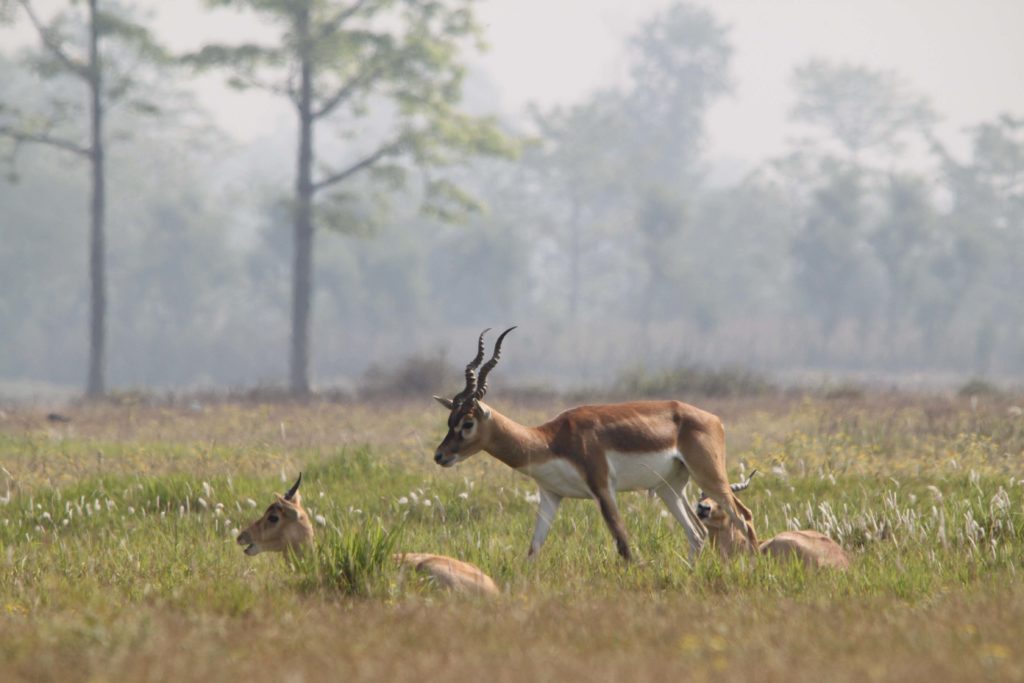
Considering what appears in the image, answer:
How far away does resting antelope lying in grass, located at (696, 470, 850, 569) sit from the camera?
834 cm

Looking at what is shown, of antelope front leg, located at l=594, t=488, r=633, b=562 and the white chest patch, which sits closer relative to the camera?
antelope front leg, located at l=594, t=488, r=633, b=562

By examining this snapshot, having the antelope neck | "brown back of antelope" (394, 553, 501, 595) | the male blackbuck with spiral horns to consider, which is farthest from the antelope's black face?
"brown back of antelope" (394, 553, 501, 595)

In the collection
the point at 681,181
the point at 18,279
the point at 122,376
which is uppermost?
the point at 681,181

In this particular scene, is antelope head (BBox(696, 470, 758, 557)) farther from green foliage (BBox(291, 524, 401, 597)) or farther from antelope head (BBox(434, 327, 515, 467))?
green foliage (BBox(291, 524, 401, 597))

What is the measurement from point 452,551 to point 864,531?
3.04 metres

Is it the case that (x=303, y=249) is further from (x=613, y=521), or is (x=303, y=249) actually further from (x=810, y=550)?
(x=810, y=550)

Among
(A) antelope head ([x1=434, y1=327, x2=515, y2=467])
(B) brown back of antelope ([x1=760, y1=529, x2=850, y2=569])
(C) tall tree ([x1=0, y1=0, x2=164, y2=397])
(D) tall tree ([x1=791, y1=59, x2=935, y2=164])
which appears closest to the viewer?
(B) brown back of antelope ([x1=760, y1=529, x2=850, y2=569])

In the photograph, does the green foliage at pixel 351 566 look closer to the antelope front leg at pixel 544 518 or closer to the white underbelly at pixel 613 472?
the antelope front leg at pixel 544 518

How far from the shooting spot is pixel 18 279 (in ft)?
252

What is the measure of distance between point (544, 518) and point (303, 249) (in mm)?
31111

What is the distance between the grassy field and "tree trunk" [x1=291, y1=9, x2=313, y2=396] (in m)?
23.7

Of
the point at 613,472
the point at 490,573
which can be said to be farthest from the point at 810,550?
the point at 490,573

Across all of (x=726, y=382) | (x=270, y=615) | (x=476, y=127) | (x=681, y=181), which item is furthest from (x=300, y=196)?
(x=681, y=181)

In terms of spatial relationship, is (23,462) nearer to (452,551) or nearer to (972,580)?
(452,551)
